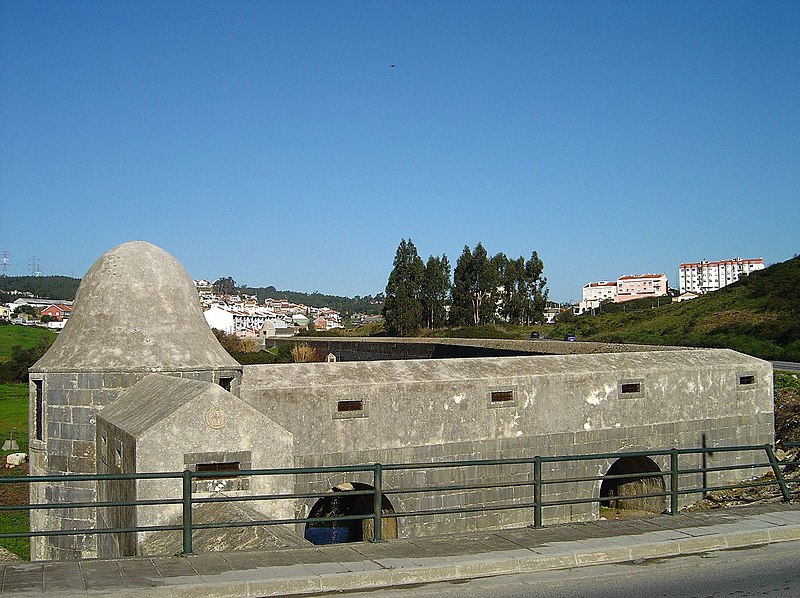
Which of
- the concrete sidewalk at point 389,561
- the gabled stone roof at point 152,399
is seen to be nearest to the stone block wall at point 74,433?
the gabled stone roof at point 152,399

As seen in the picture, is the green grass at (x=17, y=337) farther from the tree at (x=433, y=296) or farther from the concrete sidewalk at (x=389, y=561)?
the concrete sidewalk at (x=389, y=561)

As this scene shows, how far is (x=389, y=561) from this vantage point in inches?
288

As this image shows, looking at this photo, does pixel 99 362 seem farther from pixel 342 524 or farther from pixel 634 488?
pixel 634 488

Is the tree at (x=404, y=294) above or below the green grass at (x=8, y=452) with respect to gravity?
above

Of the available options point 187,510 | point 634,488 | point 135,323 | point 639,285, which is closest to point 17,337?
point 634,488

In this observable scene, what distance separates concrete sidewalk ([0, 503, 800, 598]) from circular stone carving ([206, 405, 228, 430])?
1.84 meters

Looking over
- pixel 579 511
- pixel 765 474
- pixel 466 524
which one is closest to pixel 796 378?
pixel 765 474

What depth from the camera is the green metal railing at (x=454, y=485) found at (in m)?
7.19

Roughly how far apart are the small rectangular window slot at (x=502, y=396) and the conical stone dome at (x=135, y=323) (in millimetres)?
5211

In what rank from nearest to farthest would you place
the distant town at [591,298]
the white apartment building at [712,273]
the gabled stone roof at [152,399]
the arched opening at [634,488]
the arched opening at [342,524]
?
1. the gabled stone roof at [152,399]
2. the arched opening at [342,524]
3. the arched opening at [634,488]
4. the distant town at [591,298]
5. the white apartment building at [712,273]

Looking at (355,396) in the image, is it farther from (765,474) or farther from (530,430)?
(765,474)

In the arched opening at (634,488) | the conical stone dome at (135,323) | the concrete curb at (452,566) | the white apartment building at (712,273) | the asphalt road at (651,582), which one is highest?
the white apartment building at (712,273)

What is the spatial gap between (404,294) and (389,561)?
6294 cm

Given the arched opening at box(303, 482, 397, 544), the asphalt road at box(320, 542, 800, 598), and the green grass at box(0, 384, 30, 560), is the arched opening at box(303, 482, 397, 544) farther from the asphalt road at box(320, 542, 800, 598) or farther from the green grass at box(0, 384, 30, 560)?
the asphalt road at box(320, 542, 800, 598)
